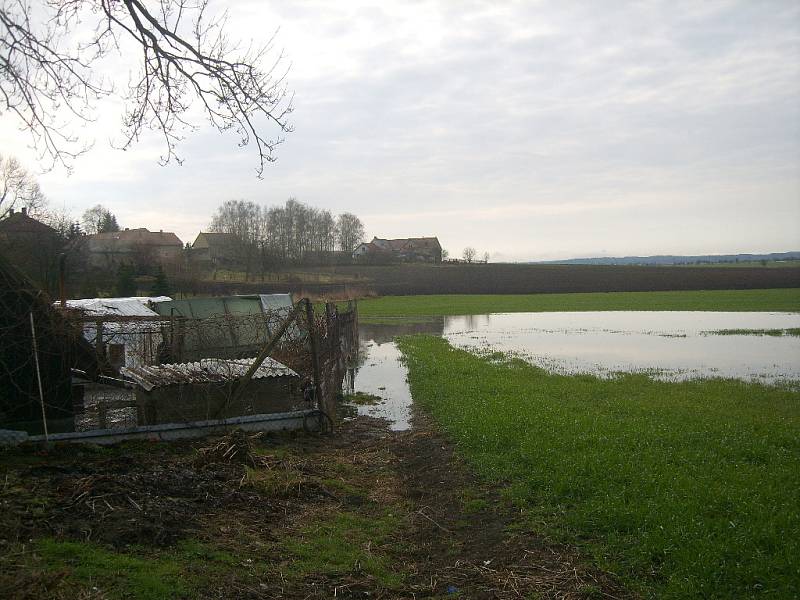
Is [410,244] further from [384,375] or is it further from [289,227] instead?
[384,375]

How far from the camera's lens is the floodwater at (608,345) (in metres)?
18.1

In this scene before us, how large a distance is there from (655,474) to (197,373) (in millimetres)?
6378

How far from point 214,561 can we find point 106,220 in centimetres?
9832

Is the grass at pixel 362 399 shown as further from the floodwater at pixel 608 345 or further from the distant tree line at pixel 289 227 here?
the distant tree line at pixel 289 227

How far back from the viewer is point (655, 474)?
7.32 meters

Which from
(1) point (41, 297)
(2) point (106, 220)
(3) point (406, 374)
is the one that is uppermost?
(2) point (106, 220)

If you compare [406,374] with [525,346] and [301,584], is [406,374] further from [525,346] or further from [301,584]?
[301,584]

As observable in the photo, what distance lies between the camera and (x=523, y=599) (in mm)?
4945

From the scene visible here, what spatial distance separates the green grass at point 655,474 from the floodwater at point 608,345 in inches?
112

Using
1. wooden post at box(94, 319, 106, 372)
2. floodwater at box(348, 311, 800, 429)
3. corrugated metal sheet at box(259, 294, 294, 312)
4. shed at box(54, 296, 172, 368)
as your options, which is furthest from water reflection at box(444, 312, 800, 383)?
wooden post at box(94, 319, 106, 372)


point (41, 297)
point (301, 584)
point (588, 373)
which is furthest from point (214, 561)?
point (588, 373)

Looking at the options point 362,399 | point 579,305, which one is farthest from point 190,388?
point 579,305

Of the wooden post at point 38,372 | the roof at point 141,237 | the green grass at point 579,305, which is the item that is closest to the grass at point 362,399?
the wooden post at point 38,372

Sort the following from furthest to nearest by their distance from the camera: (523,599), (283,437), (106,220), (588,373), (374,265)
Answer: (374,265) → (106,220) → (588,373) → (283,437) → (523,599)
